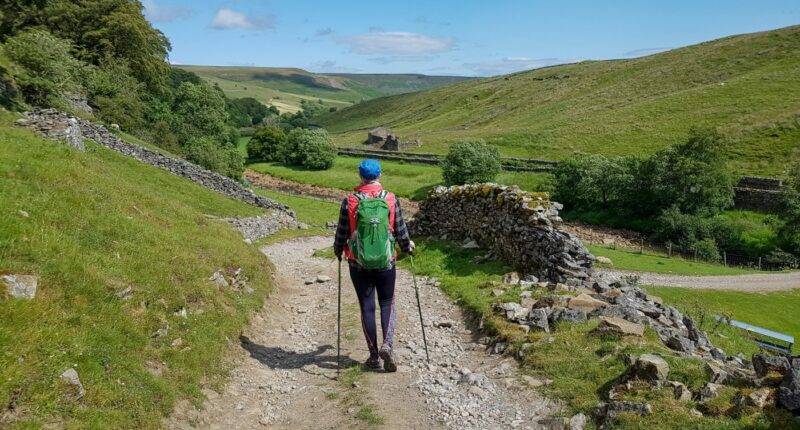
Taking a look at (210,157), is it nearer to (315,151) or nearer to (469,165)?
(469,165)

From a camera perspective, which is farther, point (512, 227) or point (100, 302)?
point (512, 227)

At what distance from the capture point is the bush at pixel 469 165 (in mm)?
65000

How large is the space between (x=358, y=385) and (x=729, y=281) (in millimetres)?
33575

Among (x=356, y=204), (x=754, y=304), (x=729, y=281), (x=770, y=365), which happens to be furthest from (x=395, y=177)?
(x=770, y=365)

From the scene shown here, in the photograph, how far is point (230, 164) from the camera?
51.3 meters

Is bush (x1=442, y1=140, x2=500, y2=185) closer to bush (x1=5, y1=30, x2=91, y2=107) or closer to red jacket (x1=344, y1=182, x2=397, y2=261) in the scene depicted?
bush (x1=5, y1=30, x2=91, y2=107)

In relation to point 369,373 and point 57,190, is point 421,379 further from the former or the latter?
point 57,190

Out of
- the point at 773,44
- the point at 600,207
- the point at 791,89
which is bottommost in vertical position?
the point at 600,207

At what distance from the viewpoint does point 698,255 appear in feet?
144

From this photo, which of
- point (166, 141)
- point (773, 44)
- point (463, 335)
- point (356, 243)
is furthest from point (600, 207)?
point (773, 44)

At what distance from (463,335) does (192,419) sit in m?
6.31

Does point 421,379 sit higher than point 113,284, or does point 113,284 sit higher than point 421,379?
point 113,284

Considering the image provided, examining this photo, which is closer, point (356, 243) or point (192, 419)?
point (192, 419)

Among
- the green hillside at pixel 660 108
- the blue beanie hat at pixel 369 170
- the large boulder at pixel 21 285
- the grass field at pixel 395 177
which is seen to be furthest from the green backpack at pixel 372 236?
the green hillside at pixel 660 108
